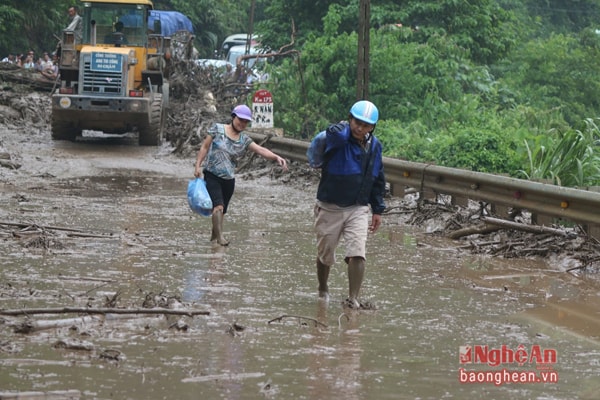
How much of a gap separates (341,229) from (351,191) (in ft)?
1.06

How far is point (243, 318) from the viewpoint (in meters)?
8.00

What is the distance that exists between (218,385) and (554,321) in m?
3.27

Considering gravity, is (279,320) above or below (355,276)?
below

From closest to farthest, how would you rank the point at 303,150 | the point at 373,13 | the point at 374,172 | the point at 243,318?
the point at 243,318
the point at 374,172
the point at 303,150
the point at 373,13

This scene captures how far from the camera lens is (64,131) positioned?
26109 mm

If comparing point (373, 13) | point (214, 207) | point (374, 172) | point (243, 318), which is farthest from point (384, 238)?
point (373, 13)

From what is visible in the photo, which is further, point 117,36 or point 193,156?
point 117,36

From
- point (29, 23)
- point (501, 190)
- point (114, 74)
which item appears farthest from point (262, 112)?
point (29, 23)

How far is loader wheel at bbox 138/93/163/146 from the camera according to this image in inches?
1006

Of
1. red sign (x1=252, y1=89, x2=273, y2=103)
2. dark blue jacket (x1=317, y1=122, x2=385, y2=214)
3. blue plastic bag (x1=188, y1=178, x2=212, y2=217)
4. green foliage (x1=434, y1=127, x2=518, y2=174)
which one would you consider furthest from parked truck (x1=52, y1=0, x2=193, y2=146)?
dark blue jacket (x1=317, y1=122, x2=385, y2=214)

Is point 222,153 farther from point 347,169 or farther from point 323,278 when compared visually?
point 347,169

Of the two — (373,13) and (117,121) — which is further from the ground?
(373,13)

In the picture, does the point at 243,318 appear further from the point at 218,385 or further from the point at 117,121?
the point at 117,121

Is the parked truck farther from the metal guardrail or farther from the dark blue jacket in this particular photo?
the dark blue jacket
